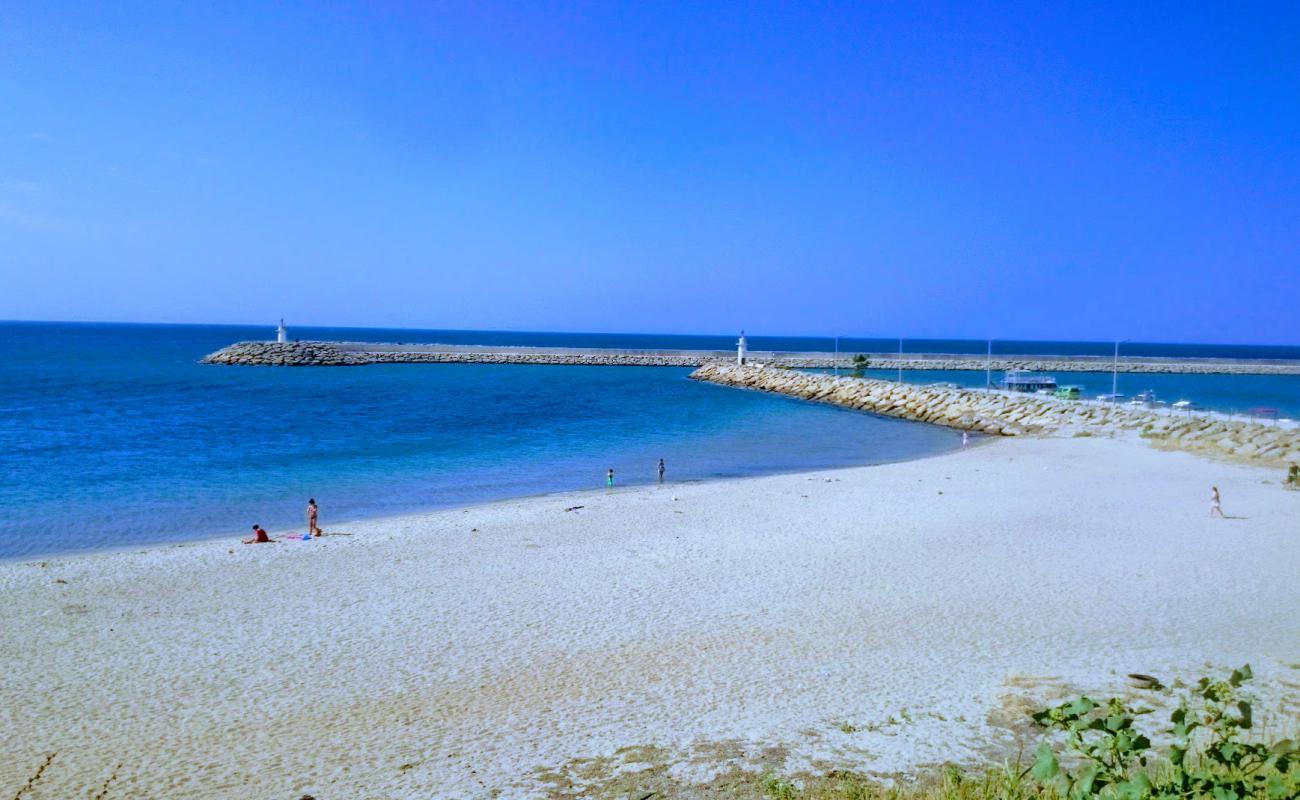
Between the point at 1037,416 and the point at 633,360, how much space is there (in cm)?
4988

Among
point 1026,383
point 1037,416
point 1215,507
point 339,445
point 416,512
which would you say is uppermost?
point 1026,383

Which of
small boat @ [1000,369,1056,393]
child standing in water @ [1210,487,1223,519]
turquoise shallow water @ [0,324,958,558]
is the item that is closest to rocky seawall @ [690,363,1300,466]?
turquoise shallow water @ [0,324,958,558]

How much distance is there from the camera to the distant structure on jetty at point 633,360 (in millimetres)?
70625

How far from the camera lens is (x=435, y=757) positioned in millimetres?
6844

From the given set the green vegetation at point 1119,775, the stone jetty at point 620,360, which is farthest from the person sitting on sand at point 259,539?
the stone jetty at point 620,360

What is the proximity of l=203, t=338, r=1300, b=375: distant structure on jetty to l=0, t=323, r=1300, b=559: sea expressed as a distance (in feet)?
37.4

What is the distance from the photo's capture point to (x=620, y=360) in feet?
264

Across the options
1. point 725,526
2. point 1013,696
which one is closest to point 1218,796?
point 1013,696

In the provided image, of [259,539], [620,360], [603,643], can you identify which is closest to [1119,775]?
[603,643]

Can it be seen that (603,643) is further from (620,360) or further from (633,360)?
(633,360)

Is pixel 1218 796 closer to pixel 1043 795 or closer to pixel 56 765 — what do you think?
pixel 1043 795

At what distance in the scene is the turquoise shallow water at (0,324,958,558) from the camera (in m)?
18.2

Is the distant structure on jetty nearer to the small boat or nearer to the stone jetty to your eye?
the stone jetty

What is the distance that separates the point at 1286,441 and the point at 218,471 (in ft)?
102
